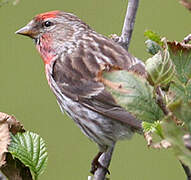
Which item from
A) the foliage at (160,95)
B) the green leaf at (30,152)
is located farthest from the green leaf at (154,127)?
the green leaf at (30,152)

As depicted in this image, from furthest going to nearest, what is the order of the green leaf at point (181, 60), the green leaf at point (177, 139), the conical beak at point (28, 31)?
the conical beak at point (28, 31)
the green leaf at point (181, 60)
the green leaf at point (177, 139)

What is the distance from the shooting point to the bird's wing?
2.93 metres

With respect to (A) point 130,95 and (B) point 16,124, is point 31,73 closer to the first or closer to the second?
(B) point 16,124

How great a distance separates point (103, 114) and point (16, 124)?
1339mm

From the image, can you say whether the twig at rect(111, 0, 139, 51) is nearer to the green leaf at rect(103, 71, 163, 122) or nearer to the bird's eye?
the bird's eye

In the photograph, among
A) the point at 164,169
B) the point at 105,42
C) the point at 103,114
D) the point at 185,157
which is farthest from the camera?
the point at 164,169

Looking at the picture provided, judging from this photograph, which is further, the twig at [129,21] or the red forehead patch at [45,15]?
the red forehead patch at [45,15]

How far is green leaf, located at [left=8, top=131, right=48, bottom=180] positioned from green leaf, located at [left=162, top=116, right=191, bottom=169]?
0.69 m

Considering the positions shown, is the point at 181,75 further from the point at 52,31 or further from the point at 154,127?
the point at 52,31

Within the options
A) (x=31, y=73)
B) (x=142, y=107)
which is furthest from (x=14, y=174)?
(x=31, y=73)

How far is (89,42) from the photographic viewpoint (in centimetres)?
349

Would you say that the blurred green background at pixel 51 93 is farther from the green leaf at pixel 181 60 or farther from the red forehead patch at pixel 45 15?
the green leaf at pixel 181 60

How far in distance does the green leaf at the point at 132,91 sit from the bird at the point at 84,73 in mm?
1552

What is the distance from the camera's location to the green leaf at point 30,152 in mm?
1536
